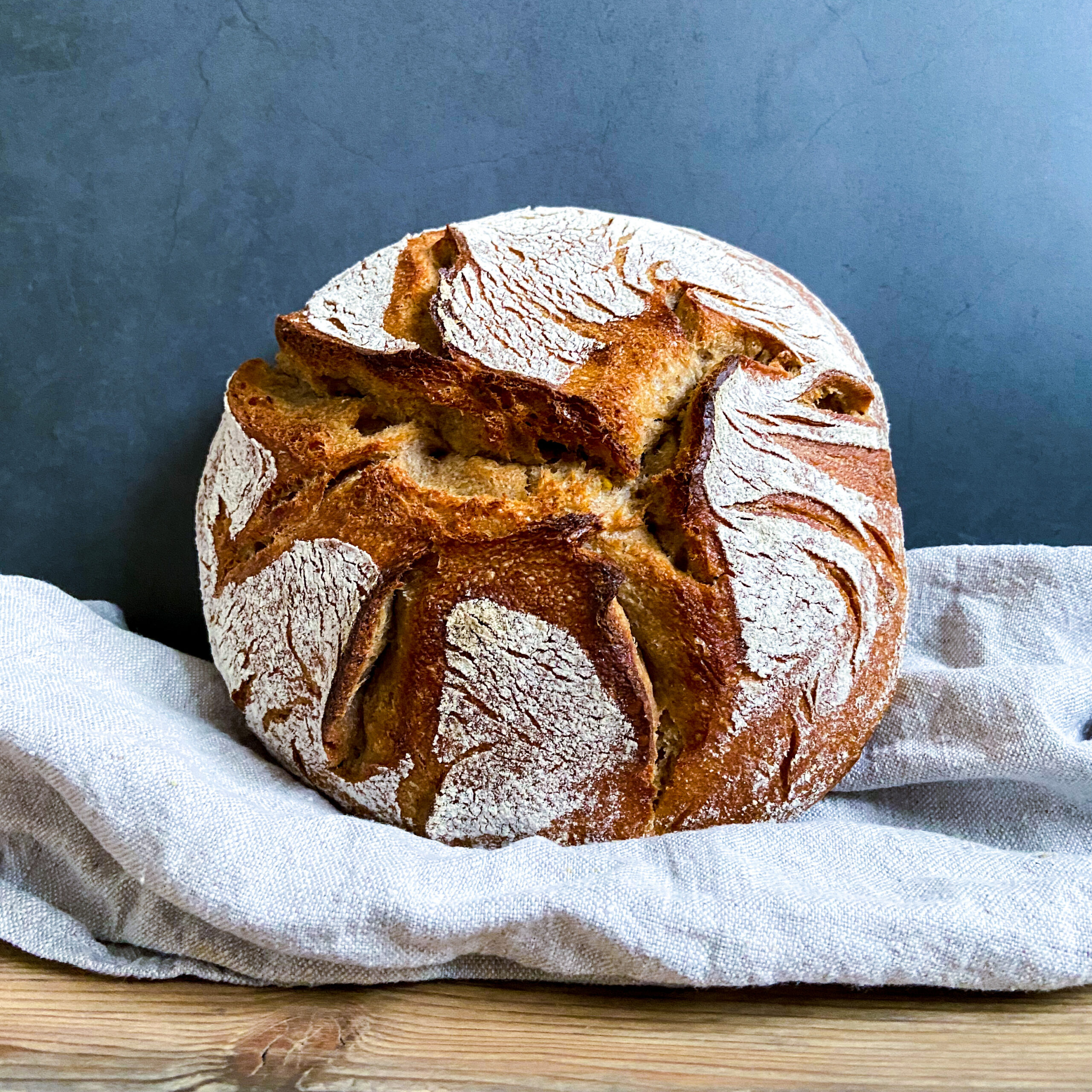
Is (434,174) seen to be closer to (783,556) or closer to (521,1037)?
(783,556)

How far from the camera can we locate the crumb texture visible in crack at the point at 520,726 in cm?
89

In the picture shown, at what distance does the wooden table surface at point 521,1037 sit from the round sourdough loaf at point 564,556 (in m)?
0.17

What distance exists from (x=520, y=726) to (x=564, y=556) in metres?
0.16

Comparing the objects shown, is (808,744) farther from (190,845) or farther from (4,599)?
(4,599)

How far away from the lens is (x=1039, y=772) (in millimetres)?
1016

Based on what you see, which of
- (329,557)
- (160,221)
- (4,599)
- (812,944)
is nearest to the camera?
(812,944)

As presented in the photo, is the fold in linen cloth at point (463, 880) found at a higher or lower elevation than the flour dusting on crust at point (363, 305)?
lower

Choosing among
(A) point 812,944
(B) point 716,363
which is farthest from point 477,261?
(A) point 812,944

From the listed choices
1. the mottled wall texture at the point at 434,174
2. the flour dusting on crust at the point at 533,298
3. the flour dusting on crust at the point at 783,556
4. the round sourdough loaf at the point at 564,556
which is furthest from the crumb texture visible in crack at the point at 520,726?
the mottled wall texture at the point at 434,174

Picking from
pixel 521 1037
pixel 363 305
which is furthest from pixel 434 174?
pixel 521 1037

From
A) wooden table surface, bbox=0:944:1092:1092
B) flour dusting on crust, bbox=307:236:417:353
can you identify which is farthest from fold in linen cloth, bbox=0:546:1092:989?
flour dusting on crust, bbox=307:236:417:353

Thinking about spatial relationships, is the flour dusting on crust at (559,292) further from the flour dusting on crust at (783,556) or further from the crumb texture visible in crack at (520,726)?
the crumb texture visible in crack at (520,726)

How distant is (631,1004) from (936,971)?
0.81ft

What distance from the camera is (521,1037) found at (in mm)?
803
